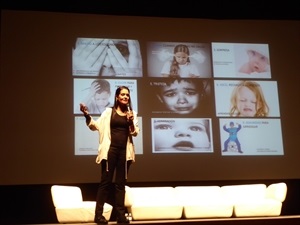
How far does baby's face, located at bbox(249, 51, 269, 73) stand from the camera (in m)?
6.60

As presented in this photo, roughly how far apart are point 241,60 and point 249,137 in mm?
1122

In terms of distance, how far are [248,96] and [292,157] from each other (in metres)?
1.03

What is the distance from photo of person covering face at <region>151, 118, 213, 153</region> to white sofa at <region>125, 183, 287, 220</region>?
735 mm

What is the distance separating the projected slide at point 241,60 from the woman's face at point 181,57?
41 cm

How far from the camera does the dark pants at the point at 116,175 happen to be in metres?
4.32

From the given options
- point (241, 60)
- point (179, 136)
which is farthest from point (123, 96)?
point (241, 60)

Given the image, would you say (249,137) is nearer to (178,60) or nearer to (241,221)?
(178,60)

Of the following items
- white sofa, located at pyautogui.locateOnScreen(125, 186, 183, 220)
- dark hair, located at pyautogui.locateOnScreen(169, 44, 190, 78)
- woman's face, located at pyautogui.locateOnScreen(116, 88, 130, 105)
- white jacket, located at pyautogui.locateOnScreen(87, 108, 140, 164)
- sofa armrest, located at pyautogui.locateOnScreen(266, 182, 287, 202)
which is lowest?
white sofa, located at pyautogui.locateOnScreen(125, 186, 183, 220)

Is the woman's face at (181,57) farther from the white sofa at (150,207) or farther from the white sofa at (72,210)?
the white sofa at (72,210)

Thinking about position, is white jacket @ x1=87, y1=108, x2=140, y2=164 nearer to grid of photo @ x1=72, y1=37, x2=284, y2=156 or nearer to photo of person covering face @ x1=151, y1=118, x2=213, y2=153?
grid of photo @ x1=72, y1=37, x2=284, y2=156

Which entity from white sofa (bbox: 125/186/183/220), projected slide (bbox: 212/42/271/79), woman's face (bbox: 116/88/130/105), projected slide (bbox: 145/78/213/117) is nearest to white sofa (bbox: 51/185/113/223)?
white sofa (bbox: 125/186/183/220)

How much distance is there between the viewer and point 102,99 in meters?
6.15

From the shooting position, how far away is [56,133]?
5996 mm

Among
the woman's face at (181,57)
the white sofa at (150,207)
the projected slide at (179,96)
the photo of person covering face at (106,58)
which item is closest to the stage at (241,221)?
the white sofa at (150,207)
